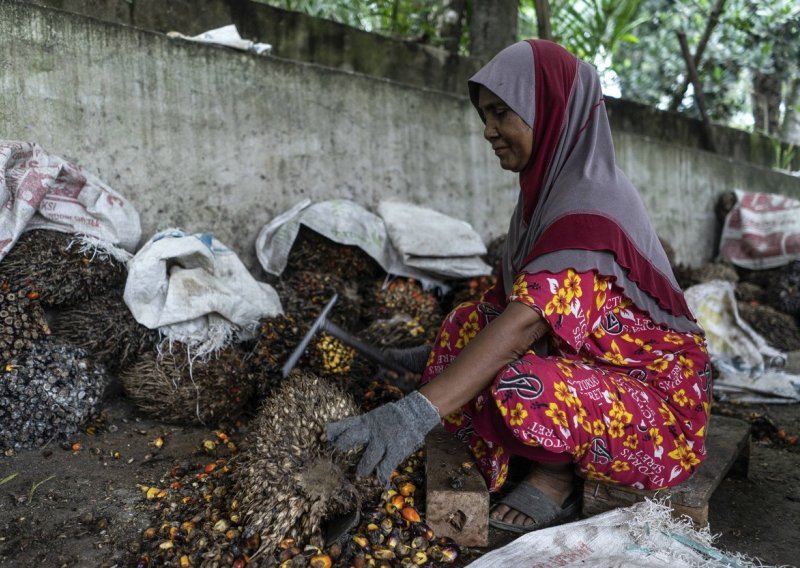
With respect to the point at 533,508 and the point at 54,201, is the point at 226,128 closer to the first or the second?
the point at 54,201

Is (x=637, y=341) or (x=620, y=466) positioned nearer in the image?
(x=620, y=466)

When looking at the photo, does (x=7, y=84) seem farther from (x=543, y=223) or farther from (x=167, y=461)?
(x=543, y=223)

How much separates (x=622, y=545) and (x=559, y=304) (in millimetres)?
733

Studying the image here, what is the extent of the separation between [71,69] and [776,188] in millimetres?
7223

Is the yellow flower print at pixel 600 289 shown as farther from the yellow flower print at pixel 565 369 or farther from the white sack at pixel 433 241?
the white sack at pixel 433 241

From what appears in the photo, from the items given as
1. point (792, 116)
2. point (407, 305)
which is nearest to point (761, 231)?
point (407, 305)

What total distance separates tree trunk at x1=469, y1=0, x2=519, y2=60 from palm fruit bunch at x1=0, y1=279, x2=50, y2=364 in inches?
168

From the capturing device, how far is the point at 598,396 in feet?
6.56

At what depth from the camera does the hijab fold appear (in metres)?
1.96

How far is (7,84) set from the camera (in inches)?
119

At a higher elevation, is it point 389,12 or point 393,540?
point 389,12

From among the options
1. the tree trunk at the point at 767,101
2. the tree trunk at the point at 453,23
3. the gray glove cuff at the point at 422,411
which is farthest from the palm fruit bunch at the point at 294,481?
the tree trunk at the point at 767,101

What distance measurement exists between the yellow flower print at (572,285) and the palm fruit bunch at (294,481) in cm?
78

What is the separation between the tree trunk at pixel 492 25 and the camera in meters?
5.74
